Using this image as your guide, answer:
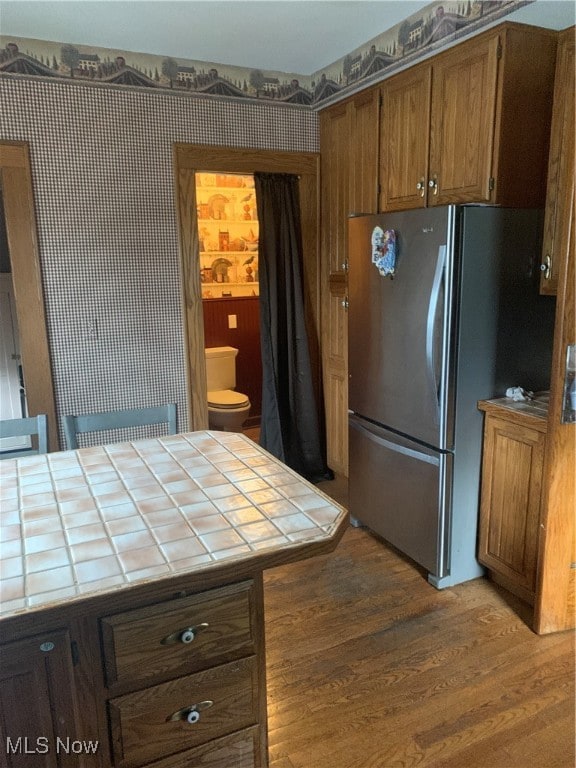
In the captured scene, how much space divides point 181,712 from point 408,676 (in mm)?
1078

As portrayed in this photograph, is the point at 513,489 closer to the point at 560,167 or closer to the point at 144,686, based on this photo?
the point at 560,167

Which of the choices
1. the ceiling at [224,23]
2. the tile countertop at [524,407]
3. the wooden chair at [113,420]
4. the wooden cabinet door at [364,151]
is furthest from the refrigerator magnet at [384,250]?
the wooden chair at [113,420]

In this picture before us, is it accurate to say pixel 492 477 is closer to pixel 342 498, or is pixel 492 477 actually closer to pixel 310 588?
pixel 310 588

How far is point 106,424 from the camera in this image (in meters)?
2.08

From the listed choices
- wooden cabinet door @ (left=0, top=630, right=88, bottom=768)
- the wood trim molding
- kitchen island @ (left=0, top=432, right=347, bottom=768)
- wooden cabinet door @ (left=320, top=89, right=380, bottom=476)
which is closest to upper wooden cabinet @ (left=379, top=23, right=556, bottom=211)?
wooden cabinet door @ (left=320, top=89, right=380, bottom=476)

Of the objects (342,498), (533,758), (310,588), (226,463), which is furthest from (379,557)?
(226,463)

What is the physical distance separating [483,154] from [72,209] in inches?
80.6

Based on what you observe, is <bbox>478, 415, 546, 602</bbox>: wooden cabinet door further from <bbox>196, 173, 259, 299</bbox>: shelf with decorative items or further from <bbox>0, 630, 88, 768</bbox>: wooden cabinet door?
<bbox>196, 173, 259, 299</bbox>: shelf with decorative items

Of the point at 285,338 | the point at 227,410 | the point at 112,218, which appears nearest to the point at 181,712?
the point at 112,218

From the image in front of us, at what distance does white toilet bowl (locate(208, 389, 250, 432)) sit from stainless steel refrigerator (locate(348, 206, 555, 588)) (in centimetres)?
175

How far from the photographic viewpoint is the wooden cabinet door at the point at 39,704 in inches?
42.4

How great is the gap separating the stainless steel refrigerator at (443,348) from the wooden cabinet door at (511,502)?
0.06 meters

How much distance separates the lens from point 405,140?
9.02 ft

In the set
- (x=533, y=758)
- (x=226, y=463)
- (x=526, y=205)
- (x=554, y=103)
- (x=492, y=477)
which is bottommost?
(x=533, y=758)
